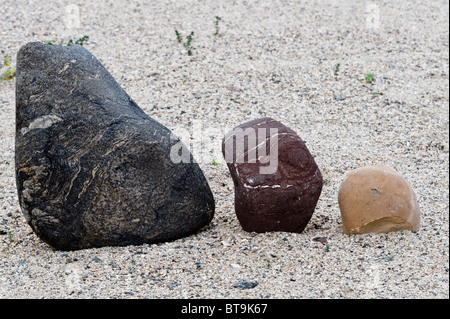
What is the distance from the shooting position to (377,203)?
4.23m

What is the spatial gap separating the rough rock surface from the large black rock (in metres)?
0.47

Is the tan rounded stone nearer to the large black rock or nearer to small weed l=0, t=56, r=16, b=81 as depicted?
the large black rock

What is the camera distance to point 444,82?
7.48 m

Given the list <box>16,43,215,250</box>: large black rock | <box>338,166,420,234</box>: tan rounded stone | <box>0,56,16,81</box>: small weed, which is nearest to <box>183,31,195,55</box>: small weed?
<box>0,56,16,81</box>: small weed

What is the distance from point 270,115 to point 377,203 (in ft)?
8.56

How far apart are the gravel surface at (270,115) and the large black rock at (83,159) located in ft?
0.58

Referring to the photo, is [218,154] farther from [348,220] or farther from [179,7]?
[179,7]

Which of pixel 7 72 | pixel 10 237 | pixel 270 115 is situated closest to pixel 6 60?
pixel 7 72

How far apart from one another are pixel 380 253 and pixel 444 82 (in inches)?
161

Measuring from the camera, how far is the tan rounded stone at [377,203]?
4234 mm

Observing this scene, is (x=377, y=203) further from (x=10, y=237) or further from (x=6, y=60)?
(x=6, y=60)

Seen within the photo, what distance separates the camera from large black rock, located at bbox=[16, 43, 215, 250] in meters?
3.98

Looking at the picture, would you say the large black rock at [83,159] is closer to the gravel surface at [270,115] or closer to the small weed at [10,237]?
the gravel surface at [270,115]

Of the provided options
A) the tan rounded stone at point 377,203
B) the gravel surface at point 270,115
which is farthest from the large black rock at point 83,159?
the tan rounded stone at point 377,203
